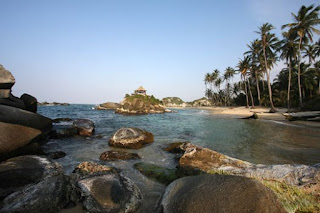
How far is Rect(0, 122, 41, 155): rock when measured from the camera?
6.00 metres

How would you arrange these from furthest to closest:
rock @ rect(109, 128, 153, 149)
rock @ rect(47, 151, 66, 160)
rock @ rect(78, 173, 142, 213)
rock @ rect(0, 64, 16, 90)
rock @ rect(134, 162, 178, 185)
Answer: rock @ rect(0, 64, 16, 90) < rock @ rect(109, 128, 153, 149) < rock @ rect(47, 151, 66, 160) < rock @ rect(134, 162, 178, 185) < rock @ rect(78, 173, 142, 213)

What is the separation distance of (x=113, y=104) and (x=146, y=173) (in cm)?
7505

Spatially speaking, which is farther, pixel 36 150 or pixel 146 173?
pixel 36 150

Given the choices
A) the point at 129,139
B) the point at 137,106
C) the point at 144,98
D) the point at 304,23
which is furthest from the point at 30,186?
the point at 144,98

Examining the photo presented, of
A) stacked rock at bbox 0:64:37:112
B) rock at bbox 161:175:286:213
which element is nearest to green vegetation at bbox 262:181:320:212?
rock at bbox 161:175:286:213

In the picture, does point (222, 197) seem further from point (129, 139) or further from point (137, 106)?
point (137, 106)

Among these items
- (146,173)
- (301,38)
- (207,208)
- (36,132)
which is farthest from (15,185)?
(301,38)

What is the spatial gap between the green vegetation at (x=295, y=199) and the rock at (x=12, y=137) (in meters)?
8.71

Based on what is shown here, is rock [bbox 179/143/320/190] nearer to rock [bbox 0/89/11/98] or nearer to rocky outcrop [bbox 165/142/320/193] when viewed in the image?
rocky outcrop [bbox 165/142/320/193]

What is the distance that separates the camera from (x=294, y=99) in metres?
45.0

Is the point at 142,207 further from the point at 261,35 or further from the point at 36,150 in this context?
the point at 261,35

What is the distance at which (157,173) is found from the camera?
18.7 feet

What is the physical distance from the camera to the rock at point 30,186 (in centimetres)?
330

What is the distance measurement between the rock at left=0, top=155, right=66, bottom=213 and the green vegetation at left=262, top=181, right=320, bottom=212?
483 cm
